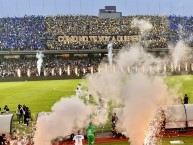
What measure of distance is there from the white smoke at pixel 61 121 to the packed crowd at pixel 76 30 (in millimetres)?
54989

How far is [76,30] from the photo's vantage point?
8288 centimetres

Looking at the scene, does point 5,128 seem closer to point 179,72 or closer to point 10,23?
point 179,72

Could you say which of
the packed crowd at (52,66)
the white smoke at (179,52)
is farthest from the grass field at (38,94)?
the white smoke at (179,52)

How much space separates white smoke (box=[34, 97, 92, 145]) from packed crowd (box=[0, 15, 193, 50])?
55.0 meters

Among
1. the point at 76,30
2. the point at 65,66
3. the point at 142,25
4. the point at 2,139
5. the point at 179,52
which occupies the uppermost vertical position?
the point at 142,25

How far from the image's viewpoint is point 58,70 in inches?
2741

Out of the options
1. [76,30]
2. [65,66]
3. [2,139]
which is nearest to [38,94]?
[2,139]

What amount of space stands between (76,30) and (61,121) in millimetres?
65236

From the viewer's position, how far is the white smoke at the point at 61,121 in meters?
17.6

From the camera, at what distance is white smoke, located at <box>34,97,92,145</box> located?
17.6 meters

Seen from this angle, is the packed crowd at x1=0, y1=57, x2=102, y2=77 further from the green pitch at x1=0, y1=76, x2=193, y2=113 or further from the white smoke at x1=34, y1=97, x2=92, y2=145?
the white smoke at x1=34, y1=97, x2=92, y2=145

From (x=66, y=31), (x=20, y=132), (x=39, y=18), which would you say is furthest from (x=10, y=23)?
(x=20, y=132)

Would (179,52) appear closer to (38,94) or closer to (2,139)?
(38,94)

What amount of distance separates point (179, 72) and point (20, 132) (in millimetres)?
41751
